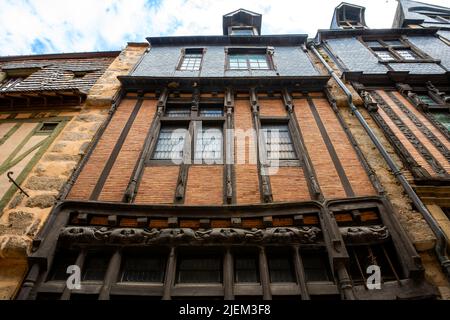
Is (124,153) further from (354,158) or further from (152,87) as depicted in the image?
(354,158)

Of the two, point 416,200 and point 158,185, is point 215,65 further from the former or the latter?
point 416,200

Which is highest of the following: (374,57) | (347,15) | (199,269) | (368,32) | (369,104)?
(347,15)

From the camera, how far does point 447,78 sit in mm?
8414

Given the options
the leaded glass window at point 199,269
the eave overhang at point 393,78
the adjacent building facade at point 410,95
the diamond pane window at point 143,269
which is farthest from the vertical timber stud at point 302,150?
the diamond pane window at point 143,269

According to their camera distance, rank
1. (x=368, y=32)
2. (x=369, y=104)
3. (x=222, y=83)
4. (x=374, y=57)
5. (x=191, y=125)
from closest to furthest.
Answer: (x=191, y=125) < (x=369, y=104) < (x=222, y=83) < (x=374, y=57) < (x=368, y=32)

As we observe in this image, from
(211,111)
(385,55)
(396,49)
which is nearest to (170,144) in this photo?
(211,111)

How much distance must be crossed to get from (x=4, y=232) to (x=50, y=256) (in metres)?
1.12

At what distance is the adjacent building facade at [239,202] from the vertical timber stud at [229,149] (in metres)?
0.03

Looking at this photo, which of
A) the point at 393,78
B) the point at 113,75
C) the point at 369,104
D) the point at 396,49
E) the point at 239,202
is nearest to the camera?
the point at 239,202

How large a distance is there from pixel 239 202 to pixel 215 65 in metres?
6.31

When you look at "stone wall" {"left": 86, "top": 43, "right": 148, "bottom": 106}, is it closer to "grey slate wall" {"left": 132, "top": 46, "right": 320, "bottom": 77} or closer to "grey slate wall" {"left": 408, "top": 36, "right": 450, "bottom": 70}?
"grey slate wall" {"left": 132, "top": 46, "right": 320, "bottom": 77}

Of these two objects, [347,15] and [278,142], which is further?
[347,15]

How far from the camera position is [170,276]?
3.86m

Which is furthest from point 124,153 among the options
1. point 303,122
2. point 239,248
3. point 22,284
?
point 303,122
